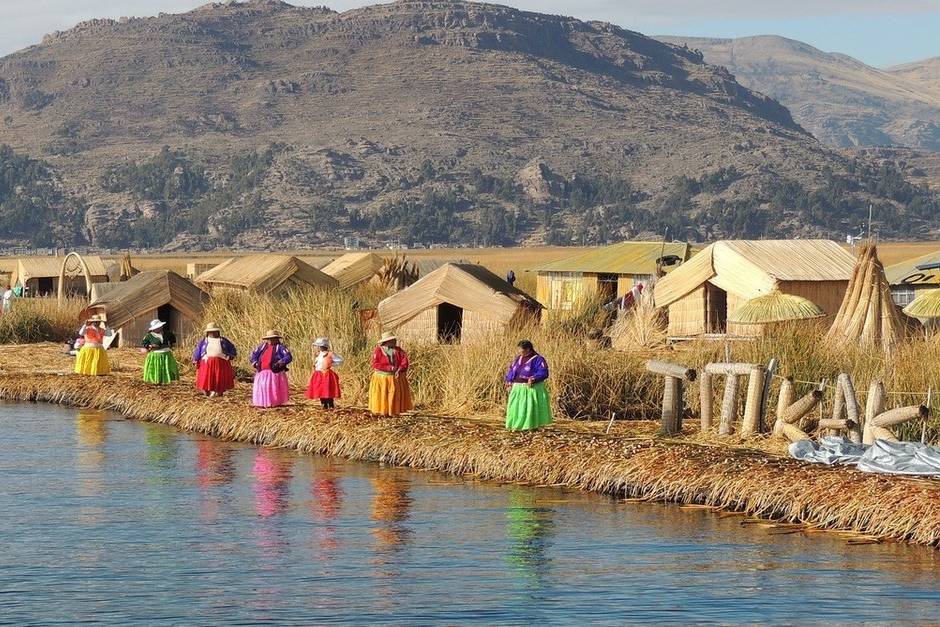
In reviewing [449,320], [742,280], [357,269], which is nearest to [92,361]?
[449,320]

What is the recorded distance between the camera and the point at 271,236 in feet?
488

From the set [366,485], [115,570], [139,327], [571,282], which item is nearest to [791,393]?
[366,485]

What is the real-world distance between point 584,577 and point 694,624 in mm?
1698

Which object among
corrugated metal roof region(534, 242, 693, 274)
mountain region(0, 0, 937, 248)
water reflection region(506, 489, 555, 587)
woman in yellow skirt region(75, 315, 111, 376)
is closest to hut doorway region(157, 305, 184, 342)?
woman in yellow skirt region(75, 315, 111, 376)

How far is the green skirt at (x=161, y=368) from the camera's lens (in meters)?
26.3

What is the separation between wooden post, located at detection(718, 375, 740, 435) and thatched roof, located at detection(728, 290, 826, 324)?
4868mm

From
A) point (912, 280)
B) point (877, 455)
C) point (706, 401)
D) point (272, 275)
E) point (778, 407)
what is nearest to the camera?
point (877, 455)

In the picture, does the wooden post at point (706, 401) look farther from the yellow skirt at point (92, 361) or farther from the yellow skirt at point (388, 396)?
the yellow skirt at point (92, 361)

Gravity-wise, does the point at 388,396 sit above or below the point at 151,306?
below

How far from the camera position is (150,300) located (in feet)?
110

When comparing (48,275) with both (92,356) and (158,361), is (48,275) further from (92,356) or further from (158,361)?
(158,361)

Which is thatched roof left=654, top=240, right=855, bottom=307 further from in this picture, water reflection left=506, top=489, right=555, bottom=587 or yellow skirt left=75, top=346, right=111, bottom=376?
water reflection left=506, top=489, right=555, bottom=587

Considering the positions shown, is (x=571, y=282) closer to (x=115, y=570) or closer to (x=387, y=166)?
(x=115, y=570)

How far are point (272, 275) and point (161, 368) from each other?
9122mm
